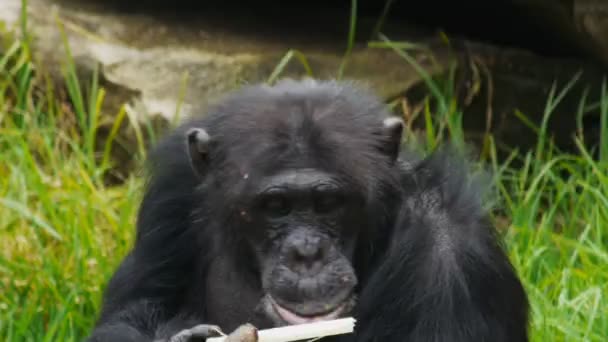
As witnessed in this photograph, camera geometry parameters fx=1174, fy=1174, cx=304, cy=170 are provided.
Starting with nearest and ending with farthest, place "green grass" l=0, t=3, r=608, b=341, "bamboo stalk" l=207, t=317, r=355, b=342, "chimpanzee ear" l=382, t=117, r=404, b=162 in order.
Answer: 1. "bamboo stalk" l=207, t=317, r=355, b=342
2. "chimpanzee ear" l=382, t=117, r=404, b=162
3. "green grass" l=0, t=3, r=608, b=341

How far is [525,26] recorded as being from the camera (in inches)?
361

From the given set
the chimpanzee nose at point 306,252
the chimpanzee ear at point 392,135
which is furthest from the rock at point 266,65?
the chimpanzee nose at point 306,252

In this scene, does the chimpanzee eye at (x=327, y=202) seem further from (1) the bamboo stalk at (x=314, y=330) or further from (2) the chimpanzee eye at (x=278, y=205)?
(1) the bamboo stalk at (x=314, y=330)

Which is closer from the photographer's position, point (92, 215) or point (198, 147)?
point (198, 147)

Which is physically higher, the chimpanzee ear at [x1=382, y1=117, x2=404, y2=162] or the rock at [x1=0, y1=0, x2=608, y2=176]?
the chimpanzee ear at [x1=382, y1=117, x2=404, y2=162]

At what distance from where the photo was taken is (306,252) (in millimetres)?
4809

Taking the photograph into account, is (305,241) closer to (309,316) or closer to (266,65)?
(309,316)

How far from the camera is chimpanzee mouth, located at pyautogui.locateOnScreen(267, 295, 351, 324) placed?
4.83 m

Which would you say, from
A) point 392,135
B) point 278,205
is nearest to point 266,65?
point 392,135

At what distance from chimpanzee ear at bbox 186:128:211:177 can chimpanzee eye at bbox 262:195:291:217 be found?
490 mm

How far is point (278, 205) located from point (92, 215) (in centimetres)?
256

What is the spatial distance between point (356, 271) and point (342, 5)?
4961 millimetres

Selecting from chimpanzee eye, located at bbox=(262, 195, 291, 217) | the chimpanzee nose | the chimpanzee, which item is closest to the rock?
the chimpanzee

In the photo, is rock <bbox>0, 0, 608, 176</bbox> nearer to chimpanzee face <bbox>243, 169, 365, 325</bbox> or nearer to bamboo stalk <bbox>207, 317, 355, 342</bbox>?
chimpanzee face <bbox>243, 169, 365, 325</bbox>
